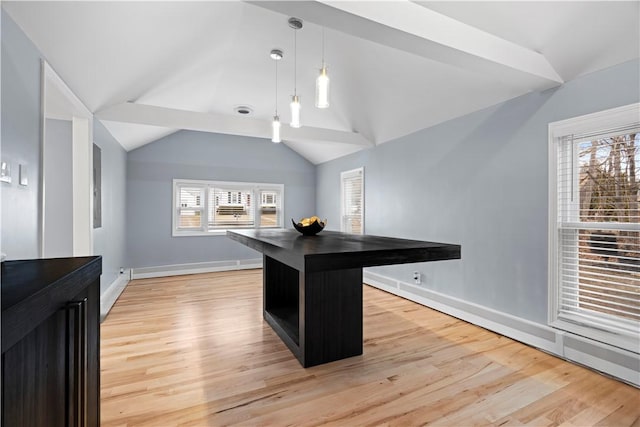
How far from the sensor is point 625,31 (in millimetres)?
1996

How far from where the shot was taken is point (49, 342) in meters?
0.85

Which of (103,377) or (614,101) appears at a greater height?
(614,101)

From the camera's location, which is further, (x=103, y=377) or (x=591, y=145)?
(x=591, y=145)

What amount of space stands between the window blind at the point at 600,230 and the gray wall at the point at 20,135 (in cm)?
374

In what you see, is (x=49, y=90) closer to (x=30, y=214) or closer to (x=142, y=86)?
(x=142, y=86)

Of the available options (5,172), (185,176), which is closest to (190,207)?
(185,176)

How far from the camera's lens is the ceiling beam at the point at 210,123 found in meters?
3.53

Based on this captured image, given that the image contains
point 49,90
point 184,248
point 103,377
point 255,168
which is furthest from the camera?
point 255,168

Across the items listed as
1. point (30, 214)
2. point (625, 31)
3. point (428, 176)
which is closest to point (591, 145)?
point (625, 31)

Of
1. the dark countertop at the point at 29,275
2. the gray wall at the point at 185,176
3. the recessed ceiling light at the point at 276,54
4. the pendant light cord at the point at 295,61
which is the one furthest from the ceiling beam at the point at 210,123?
the dark countertop at the point at 29,275

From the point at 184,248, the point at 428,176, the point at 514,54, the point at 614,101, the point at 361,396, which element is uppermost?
the point at 514,54

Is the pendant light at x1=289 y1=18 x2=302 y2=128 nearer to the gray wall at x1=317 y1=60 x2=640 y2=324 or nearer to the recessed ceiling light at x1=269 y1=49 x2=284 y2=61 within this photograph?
the recessed ceiling light at x1=269 y1=49 x2=284 y2=61

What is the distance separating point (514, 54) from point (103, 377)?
3.75 metres

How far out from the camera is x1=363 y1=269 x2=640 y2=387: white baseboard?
2.14 m
